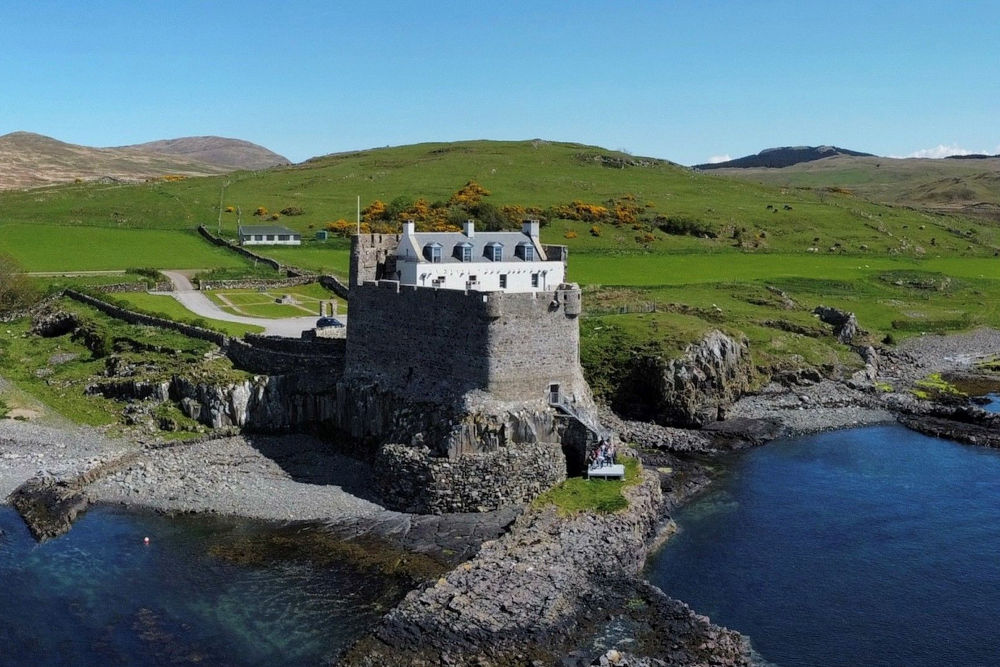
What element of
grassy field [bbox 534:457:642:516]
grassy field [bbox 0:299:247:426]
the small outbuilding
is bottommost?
grassy field [bbox 534:457:642:516]

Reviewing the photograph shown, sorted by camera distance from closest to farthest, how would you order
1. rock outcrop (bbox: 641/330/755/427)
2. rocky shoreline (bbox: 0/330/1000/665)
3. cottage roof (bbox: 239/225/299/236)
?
rocky shoreline (bbox: 0/330/1000/665) → rock outcrop (bbox: 641/330/755/427) → cottage roof (bbox: 239/225/299/236)

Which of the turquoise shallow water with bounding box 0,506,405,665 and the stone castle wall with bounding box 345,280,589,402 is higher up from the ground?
the stone castle wall with bounding box 345,280,589,402

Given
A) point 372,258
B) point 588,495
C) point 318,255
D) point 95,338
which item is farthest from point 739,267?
point 588,495

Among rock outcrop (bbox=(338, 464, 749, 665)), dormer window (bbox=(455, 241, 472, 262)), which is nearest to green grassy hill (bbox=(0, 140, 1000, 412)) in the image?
dormer window (bbox=(455, 241, 472, 262))

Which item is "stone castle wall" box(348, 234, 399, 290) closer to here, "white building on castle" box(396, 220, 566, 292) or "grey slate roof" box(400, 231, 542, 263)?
"white building on castle" box(396, 220, 566, 292)

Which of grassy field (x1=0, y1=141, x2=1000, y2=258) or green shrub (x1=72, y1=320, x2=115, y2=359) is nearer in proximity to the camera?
green shrub (x1=72, y1=320, x2=115, y2=359)

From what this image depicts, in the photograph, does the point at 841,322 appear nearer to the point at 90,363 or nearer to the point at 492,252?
the point at 492,252

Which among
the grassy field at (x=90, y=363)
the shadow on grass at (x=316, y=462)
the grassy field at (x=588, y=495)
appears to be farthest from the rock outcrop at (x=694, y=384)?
the grassy field at (x=90, y=363)

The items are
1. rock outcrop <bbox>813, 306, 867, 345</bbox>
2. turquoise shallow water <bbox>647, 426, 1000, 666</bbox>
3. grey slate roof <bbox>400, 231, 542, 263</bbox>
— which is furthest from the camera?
rock outcrop <bbox>813, 306, 867, 345</bbox>
